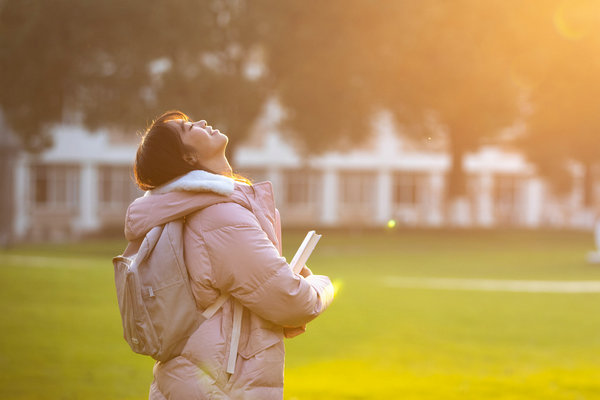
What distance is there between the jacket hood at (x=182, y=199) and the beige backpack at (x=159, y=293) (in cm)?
5

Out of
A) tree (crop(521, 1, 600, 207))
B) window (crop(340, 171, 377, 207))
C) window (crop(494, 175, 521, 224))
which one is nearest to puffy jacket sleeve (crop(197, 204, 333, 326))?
tree (crop(521, 1, 600, 207))

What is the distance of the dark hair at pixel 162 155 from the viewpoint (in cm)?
303

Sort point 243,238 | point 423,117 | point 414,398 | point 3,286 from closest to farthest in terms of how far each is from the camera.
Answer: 1. point 243,238
2. point 414,398
3. point 3,286
4. point 423,117

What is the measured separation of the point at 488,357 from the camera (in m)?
10.4

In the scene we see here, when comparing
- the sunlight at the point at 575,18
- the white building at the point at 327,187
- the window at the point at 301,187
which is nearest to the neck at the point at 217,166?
the sunlight at the point at 575,18

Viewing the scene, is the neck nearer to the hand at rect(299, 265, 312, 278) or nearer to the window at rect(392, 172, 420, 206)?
Answer: the hand at rect(299, 265, 312, 278)

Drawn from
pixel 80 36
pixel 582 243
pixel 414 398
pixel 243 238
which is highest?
pixel 80 36

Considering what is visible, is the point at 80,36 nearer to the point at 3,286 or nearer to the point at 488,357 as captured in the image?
the point at 3,286

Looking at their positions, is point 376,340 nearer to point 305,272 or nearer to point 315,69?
point 305,272

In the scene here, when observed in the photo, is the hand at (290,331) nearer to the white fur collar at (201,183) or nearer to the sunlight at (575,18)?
the white fur collar at (201,183)

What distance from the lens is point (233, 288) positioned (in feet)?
9.61

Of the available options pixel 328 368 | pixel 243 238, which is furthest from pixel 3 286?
pixel 243 238

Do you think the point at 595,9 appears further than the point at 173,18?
Yes

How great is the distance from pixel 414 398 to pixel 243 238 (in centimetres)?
487
